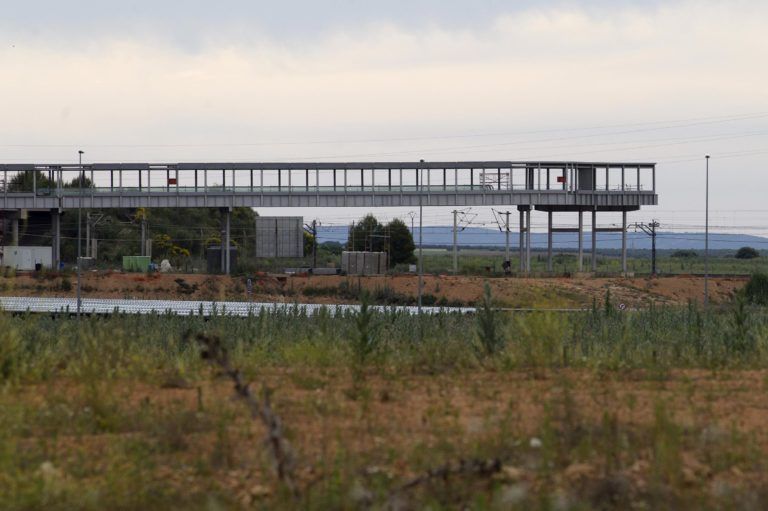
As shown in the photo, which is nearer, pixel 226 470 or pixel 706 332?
pixel 226 470

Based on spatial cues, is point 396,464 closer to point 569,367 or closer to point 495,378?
point 495,378

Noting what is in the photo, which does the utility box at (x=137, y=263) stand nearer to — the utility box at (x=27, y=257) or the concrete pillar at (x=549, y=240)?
the utility box at (x=27, y=257)

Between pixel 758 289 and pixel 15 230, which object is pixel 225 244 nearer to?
pixel 15 230

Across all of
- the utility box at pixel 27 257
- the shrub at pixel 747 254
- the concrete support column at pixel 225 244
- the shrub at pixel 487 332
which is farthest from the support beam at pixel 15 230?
the shrub at pixel 747 254

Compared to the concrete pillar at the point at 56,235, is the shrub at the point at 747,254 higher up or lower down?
lower down

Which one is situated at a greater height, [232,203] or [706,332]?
[232,203]

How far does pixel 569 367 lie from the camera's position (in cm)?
1332

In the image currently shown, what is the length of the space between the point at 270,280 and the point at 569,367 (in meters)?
49.0

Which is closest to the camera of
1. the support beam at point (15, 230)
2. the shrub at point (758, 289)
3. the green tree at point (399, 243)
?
the shrub at point (758, 289)

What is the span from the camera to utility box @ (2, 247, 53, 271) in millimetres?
70125

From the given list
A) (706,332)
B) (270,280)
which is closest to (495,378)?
(706,332)

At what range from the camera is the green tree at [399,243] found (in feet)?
324

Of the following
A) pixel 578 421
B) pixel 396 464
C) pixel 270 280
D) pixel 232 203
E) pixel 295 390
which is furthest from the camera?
pixel 232 203

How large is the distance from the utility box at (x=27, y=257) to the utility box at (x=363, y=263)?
66.0 ft
